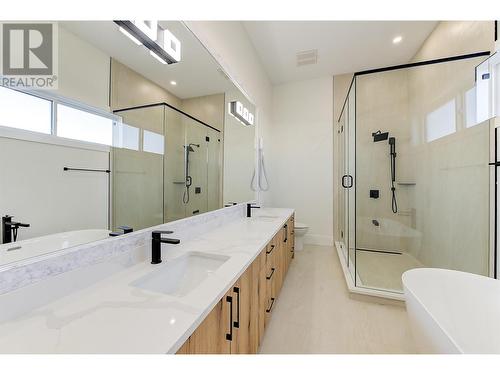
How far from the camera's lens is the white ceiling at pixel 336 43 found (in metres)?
2.56

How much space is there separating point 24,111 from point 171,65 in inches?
35.4

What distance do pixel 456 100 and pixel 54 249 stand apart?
11.5 feet

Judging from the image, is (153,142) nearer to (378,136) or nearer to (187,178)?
(187,178)

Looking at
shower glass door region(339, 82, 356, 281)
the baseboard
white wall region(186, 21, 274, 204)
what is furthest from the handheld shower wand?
white wall region(186, 21, 274, 204)

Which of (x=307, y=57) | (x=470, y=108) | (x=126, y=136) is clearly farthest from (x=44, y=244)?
(x=307, y=57)

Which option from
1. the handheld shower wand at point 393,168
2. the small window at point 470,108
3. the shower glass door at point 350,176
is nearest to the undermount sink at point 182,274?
the shower glass door at point 350,176

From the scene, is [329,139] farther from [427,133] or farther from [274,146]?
[427,133]

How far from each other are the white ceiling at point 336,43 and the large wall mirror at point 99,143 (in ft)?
5.31

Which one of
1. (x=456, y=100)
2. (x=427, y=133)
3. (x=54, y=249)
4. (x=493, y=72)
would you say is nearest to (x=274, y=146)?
(x=427, y=133)

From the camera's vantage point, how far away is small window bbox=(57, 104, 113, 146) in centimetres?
80

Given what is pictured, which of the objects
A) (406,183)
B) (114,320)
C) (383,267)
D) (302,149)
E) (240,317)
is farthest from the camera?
(302,149)

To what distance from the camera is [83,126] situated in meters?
0.87

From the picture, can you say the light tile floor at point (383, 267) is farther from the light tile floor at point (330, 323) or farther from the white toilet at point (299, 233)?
the white toilet at point (299, 233)

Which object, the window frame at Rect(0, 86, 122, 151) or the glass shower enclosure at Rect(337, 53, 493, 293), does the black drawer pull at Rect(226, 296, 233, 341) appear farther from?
the glass shower enclosure at Rect(337, 53, 493, 293)
